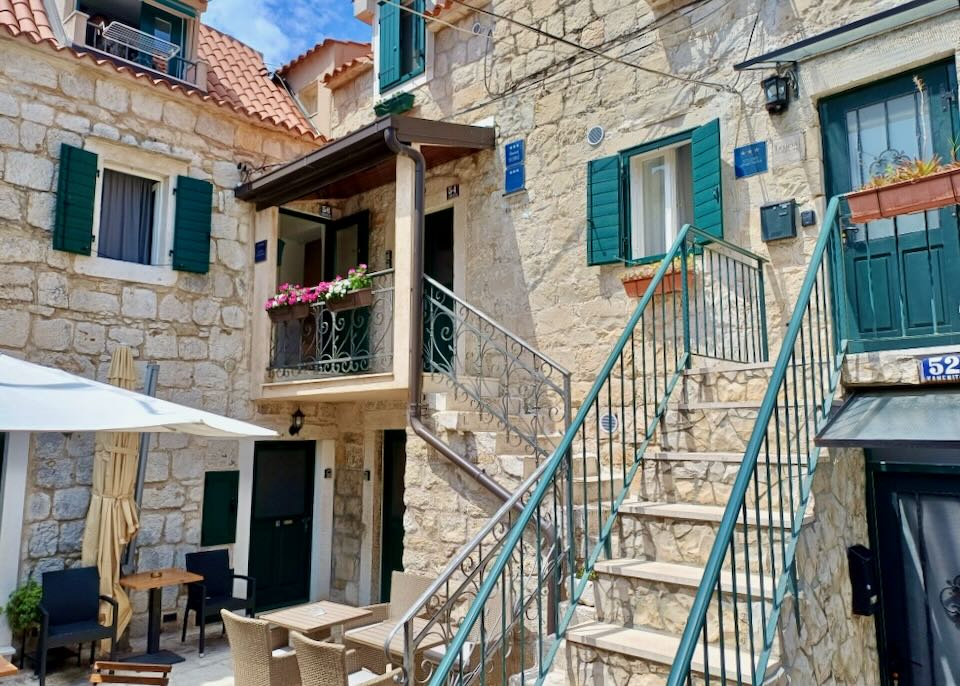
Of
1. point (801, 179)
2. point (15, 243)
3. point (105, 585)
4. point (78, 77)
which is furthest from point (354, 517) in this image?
point (801, 179)

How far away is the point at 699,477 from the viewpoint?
4.37 meters

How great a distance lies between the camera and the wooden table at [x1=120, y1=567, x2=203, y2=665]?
6789 millimetres

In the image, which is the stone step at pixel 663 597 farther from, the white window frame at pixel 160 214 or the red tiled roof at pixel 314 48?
the red tiled roof at pixel 314 48

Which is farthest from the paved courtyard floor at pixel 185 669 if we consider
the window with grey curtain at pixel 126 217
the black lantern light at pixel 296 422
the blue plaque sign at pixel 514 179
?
the blue plaque sign at pixel 514 179

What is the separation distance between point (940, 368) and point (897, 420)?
51 centimetres

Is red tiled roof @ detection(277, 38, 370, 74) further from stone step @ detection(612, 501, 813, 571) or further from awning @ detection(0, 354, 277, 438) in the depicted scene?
stone step @ detection(612, 501, 813, 571)

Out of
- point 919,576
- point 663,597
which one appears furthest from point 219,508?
point 919,576

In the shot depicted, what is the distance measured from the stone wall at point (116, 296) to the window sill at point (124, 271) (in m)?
0.01

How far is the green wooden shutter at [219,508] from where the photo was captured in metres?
8.30

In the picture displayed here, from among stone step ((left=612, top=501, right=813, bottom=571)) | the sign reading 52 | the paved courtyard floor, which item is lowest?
the paved courtyard floor

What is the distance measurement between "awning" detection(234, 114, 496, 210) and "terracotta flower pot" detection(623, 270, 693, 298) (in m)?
2.53

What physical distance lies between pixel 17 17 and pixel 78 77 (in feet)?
2.91

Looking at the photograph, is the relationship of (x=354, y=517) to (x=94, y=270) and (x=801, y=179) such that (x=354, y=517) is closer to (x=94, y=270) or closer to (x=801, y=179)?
(x=94, y=270)

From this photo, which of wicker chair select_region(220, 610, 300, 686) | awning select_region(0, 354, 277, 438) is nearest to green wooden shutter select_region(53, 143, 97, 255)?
awning select_region(0, 354, 277, 438)
